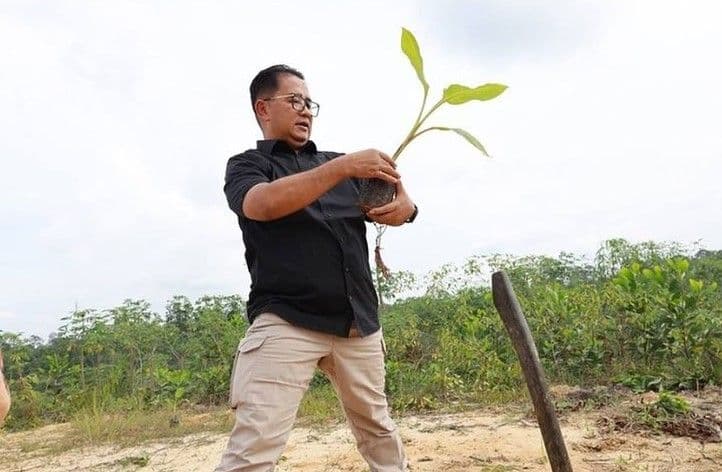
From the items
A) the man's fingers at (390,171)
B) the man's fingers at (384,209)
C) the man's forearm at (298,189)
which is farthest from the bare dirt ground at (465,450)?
the man's forearm at (298,189)

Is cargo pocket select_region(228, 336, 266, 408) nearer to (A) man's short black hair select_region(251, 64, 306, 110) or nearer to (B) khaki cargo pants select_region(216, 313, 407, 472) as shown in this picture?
(B) khaki cargo pants select_region(216, 313, 407, 472)

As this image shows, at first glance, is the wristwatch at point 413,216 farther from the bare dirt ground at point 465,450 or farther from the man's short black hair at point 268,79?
the bare dirt ground at point 465,450

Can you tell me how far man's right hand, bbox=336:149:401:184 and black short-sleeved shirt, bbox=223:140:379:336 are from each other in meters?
0.27

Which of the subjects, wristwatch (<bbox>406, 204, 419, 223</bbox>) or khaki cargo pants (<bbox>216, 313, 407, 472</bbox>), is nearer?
khaki cargo pants (<bbox>216, 313, 407, 472</bbox>)

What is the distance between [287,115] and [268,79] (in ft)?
0.39

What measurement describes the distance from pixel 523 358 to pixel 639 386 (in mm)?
→ 2598

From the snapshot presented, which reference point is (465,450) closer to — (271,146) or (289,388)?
(289,388)

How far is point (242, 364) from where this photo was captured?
1744 mm

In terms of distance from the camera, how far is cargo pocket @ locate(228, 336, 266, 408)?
5.60ft

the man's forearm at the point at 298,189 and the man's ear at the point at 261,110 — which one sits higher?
the man's ear at the point at 261,110

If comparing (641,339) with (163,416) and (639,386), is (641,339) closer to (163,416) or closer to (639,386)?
(639,386)

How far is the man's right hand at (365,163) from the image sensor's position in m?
1.60

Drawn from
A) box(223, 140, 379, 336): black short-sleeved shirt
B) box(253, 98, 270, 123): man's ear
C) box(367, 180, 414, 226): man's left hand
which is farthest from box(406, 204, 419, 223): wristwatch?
box(253, 98, 270, 123): man's ear

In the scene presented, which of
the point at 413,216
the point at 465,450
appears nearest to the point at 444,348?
the point at 465,450
